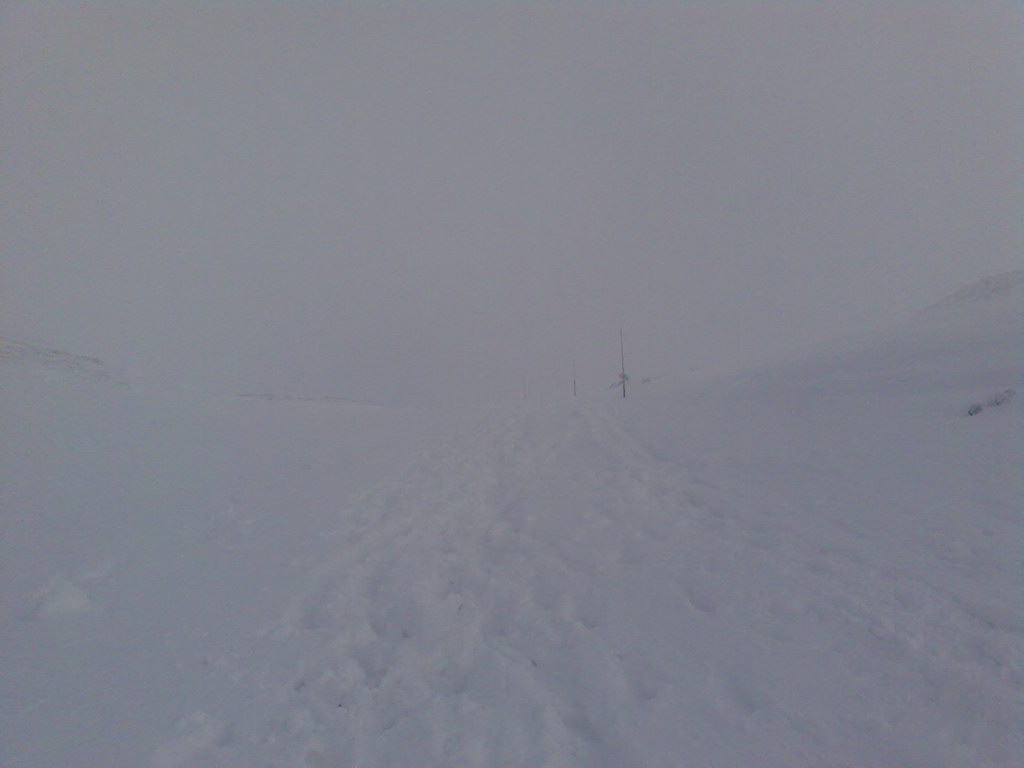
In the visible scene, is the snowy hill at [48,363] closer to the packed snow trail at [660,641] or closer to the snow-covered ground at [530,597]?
the snow-covered ground at [530,597]

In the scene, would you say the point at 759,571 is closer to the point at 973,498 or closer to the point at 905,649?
the point at 905,649

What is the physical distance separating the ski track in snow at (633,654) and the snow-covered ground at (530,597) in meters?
0.02

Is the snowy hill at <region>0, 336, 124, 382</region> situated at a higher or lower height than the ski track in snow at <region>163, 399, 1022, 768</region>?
higher

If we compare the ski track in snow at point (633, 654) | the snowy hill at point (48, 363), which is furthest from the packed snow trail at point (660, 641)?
the snowy hill at point (48, 363)

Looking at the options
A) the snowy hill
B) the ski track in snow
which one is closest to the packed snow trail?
the ski track in snow

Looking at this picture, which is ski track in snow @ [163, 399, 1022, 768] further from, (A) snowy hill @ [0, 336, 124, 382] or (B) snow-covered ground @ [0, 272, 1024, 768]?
(A) snowy hill @ [0, 336, 124, 382]

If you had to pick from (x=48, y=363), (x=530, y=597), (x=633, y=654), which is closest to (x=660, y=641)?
(x=633, y=654)

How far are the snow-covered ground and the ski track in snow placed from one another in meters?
0.02

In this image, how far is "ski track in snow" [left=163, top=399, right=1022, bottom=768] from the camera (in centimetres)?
394

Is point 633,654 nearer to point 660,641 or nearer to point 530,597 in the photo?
point 660,641

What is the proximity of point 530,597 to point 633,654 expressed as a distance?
1379mm

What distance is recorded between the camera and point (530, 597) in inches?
236

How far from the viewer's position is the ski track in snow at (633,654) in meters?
3.94

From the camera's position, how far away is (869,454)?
880 centimetres
